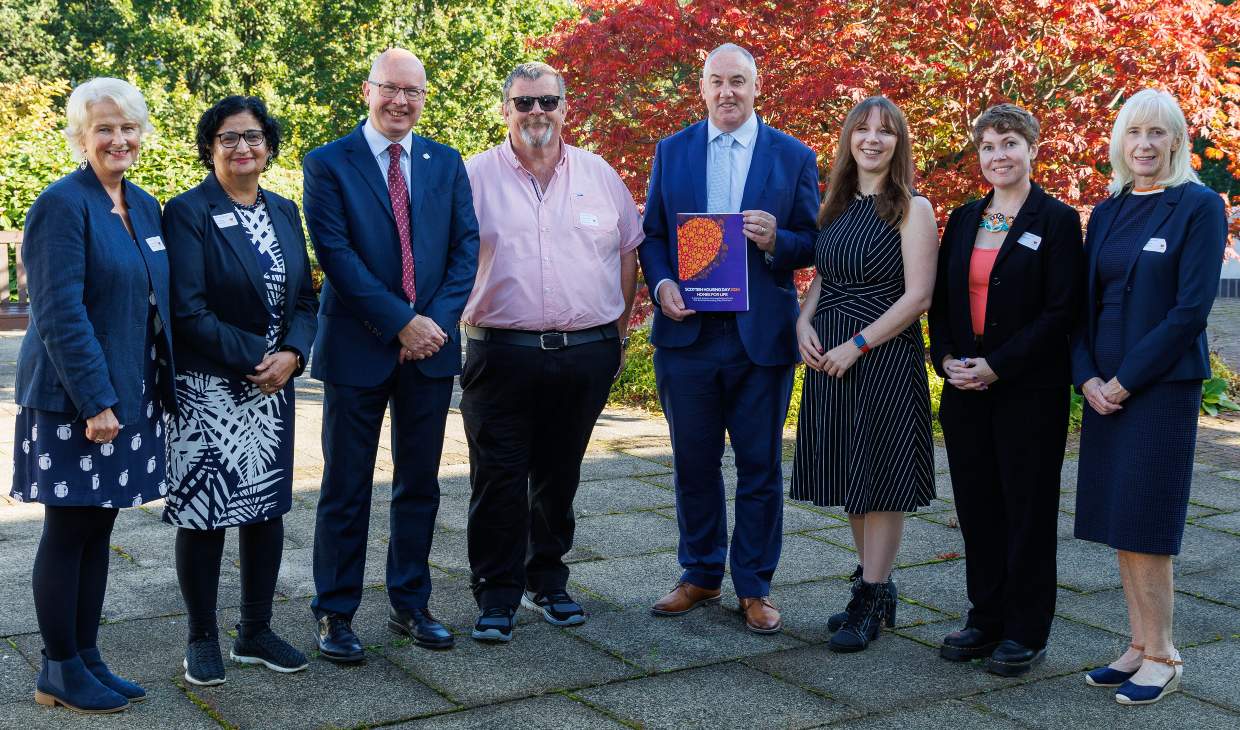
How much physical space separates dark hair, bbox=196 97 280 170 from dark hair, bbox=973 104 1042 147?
2.20 m

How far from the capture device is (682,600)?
4527 mm

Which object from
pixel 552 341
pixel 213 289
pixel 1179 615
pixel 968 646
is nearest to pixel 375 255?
pixel 213 289

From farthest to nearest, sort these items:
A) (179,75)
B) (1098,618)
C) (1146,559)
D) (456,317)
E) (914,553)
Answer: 1. (179,75)
2. (914,553)
3. (1098,618)
4. (456,317)
5. (1146,559)

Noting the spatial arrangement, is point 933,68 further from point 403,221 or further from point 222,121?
point 222,121

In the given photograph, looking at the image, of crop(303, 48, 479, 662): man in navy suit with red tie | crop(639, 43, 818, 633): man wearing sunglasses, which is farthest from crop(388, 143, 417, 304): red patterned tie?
crop(639, 43, 818, 633): man wearing sunglasses

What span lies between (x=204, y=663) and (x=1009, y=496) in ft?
8.37

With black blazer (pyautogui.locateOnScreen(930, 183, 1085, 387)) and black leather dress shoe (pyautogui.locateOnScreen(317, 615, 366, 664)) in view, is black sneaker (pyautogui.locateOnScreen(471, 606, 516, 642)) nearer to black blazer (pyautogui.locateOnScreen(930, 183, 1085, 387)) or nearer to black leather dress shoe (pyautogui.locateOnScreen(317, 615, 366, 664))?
black leather dress shoe (pyautogui.locateOnScreen(317, 615, 366, 664))

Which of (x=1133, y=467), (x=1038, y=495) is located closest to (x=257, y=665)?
(x=1038, y=495)

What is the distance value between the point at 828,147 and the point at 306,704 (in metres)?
6.05

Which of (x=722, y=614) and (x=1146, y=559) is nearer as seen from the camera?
(x=1146, y=559)

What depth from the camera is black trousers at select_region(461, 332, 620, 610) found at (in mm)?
4285

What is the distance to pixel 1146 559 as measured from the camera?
3758 millimetres

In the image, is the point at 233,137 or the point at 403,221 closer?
the point at 233,137

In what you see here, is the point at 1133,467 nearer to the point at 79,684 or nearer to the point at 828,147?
the point at 79,684
